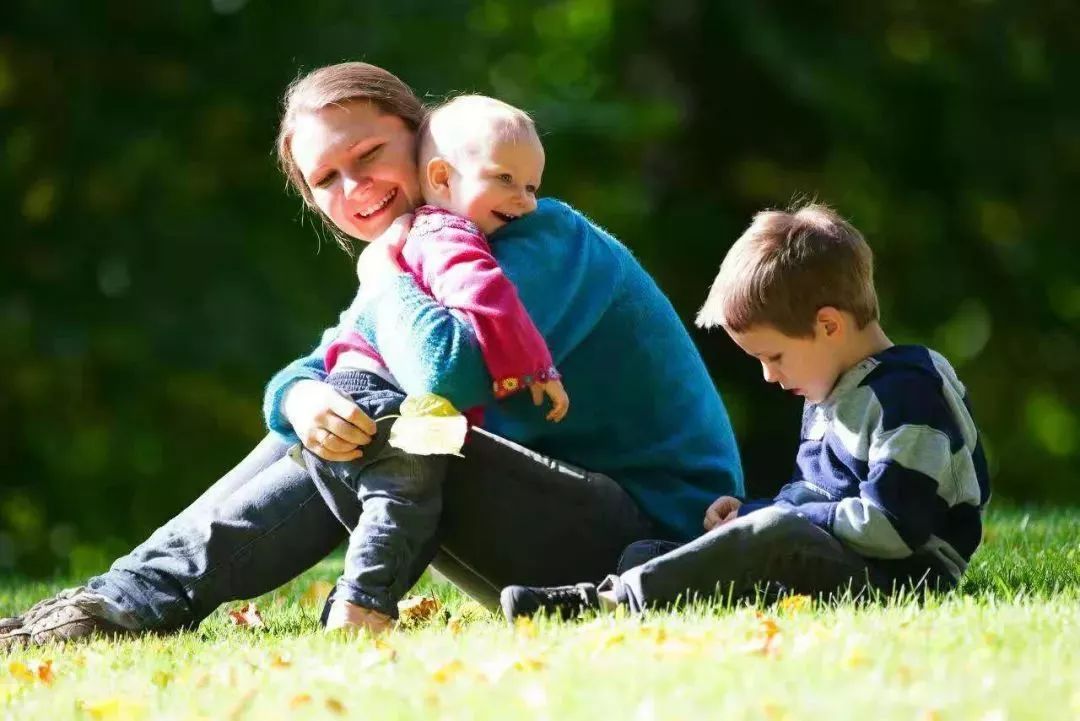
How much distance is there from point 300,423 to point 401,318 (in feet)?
1.11

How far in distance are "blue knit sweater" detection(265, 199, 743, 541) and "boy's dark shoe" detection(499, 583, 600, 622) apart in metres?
0.35

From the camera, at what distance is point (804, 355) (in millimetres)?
3746

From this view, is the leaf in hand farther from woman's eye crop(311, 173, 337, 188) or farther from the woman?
woman's eye crop(311, 173, 337, 188)

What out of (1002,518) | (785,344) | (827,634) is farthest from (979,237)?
(827,634)

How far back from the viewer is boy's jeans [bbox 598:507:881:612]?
351 centimetres

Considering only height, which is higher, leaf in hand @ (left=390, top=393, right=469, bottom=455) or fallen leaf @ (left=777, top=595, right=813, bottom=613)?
leaf in hand @ (left=390, top=393, right=469, bottom=455)

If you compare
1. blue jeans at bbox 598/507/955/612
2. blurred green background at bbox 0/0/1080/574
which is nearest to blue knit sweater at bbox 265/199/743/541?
blue jeans at bbox 598/507/955/612

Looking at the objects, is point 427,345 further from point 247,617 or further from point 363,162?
point 247,617

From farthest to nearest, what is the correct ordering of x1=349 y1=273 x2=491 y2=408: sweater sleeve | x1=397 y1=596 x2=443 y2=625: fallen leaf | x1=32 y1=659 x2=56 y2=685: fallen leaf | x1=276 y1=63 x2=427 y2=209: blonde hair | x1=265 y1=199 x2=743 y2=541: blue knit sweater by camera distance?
x1=397 y1=596 x2=443 y2=625: fallen leaf, x1=276 y1=63 x2=427 y2=209: blonde hair, x1=265 y1=199 x2=743 y2=541: blue knit sweater, x1=349 y1=273 x2=491 y2=408: sweater sleeve, x1=32 y1=659 x2=56 y2=685: fallen leaf

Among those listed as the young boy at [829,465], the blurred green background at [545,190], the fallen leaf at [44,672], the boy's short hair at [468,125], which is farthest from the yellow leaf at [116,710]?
the blurred green background at [545,190]

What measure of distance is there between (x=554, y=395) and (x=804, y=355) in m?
0.62

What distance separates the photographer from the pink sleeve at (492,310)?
11.3ft

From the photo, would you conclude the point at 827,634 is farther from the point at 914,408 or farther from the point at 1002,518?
the point at 1002,518

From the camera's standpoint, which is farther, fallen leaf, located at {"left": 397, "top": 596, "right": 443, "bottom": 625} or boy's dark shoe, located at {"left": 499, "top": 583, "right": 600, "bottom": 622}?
fallen leaf, located at {"left": 397, "top": 596, "right": 443, "bottom": 625}
